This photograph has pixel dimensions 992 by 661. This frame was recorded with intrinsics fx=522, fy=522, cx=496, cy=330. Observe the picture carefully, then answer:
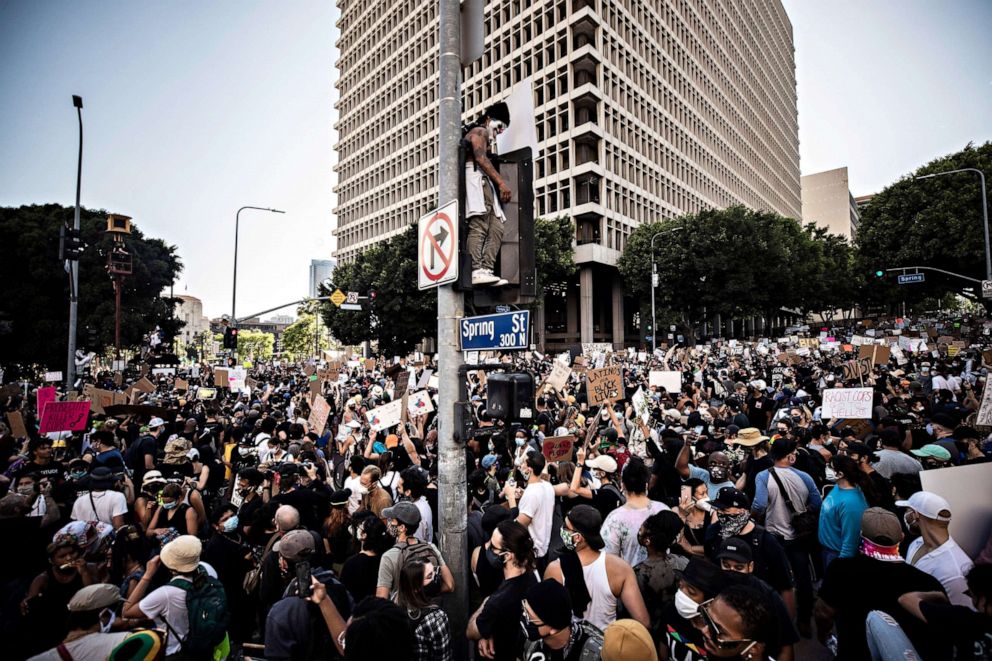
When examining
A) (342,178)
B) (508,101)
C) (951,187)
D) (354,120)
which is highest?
(354,120)

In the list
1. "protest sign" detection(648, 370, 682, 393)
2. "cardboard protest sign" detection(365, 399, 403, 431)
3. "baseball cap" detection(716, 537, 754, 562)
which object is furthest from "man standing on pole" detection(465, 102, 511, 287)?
"protest sign" detection(648, 370, 682, 393)

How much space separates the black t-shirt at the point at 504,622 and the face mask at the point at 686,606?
0.82m

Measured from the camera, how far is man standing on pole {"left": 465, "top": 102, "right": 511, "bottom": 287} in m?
4.12

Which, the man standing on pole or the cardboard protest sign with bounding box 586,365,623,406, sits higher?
the man standing on pole

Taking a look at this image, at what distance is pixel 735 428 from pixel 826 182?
462ft

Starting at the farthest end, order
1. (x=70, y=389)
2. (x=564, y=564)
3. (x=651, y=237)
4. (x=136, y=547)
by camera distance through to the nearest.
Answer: (x=651, y=237) → (x=70, y=389) → (x=136, y=547) → (x=564, y=564)

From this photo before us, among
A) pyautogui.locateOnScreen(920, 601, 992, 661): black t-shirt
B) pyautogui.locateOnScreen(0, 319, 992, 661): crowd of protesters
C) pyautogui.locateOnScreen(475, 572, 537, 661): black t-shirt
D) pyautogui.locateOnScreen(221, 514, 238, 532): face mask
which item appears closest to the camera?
pyautogui.locateOnScreen(920, 601, 992, 661): black t-shirt

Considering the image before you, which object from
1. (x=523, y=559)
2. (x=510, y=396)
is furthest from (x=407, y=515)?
(x=510, y=396)

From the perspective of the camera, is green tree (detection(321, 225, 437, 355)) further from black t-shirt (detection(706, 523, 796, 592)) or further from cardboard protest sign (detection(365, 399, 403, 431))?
black t-shirt (detection(706, 523, 796, 592))

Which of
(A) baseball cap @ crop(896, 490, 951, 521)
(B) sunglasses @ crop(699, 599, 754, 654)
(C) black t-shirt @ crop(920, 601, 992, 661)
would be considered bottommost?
(C) black t-shirt @ crop(920, 601, 992, 661)

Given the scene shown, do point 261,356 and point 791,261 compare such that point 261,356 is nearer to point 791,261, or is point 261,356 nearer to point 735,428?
point 791,261

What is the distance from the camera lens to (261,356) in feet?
447

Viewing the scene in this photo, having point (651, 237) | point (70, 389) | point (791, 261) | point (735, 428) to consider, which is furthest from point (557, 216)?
point (735, 428)

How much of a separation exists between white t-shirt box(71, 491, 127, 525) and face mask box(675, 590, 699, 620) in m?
5.68
